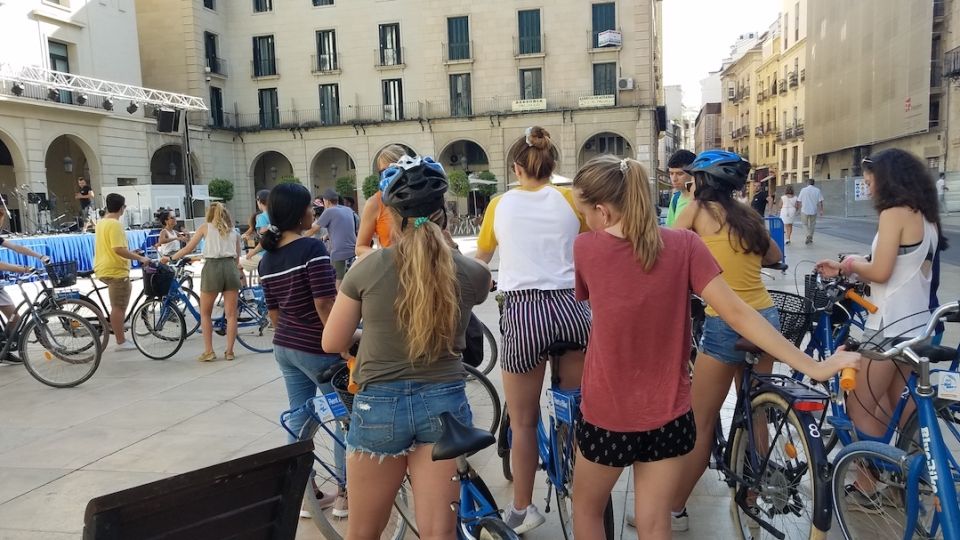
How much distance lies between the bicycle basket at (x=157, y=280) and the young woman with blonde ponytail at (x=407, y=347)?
19.1ft

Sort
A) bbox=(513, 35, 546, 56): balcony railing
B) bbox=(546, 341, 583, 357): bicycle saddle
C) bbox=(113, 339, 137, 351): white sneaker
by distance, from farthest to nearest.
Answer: bbox=(513, 35, 546, 56): balcony railing → bbox=(113, 339, 137, 351): white sneaker → bbox=(546, 341, 583, 357): bicycle saddle

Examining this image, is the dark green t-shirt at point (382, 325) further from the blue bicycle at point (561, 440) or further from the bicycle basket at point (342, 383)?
the bicycle basket at point (342, 383)

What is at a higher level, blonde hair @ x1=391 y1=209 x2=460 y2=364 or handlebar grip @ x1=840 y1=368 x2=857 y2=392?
blonde hair @ x1=391 y1=209 x2=460 y2=364

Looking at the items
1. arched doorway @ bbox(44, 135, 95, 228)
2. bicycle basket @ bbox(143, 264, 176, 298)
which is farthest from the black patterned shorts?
arched doorway @ bbox(44, 135, 95, 228)

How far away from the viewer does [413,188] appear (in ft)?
7.13

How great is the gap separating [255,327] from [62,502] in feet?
13.8

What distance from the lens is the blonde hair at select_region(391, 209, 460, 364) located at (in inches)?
82.3

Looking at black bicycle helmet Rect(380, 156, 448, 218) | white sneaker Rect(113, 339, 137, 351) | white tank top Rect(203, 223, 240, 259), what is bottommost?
white sneaker Rect(113, 339, 137, 351)

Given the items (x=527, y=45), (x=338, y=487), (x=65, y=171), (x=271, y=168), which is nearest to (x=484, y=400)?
(x=338, y=487)

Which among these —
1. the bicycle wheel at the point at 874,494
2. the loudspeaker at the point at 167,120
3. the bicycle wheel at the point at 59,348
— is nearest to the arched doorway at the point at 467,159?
the loudspeaker at the point at 167,120

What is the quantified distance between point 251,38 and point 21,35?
15061mm

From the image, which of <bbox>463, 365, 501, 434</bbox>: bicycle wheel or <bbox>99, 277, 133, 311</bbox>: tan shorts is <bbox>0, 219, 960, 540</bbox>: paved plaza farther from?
<bbox>99, 277, 133, 311</bbox>: tan shorts

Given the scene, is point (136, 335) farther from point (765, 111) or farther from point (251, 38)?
point (765, 111)

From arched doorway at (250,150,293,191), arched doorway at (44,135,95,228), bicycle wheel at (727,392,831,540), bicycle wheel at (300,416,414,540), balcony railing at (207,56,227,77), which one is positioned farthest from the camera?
arched doorway at (250,150,293,191)
